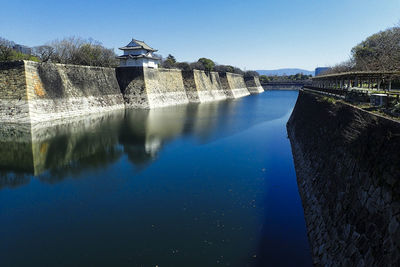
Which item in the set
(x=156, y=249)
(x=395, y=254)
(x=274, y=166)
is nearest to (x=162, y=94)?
(x=274, y=166)

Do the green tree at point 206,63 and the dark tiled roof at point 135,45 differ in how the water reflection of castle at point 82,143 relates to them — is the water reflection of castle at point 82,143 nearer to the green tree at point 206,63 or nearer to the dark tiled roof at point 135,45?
the dark tiled roof at point 135,45

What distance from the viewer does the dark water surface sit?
17.1 feet

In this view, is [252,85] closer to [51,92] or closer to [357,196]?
[51,92]

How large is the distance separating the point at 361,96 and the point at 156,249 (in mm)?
7426

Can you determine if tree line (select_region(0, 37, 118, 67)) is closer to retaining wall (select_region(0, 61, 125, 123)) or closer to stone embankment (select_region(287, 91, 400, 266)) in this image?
retaining wall (select_region(0, 61, 125, 123))

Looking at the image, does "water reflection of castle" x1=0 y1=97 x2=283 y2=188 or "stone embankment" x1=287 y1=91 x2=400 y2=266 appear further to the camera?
"water reflection of castle" x1=0 y1=97 x2=283 y2=188

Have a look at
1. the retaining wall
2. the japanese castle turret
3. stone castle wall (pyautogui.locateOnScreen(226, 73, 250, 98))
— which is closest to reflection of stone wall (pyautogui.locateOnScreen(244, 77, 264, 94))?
stone castle wall (pyautogui.locateOnScreen(226, 73, 250, 98))

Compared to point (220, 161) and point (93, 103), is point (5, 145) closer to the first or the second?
point (220, 161)

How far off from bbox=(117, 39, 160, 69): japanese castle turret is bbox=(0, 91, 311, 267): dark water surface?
713 inches

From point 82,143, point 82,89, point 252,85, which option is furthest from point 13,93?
point 252,85

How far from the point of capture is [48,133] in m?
15.2

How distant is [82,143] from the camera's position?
44.4ft

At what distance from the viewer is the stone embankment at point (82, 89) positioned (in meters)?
17.1

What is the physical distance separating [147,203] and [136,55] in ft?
86.9
